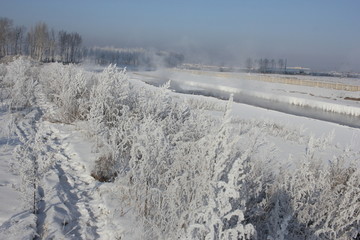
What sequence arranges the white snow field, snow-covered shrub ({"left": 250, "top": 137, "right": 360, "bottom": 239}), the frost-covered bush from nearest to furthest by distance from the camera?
the frost-covered bush → the white snow field → snow-covered shrub ({"left": 250, "top": 137, "right": 360, "bottom": 239})

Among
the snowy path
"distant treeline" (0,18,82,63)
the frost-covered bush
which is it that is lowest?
the snowy path

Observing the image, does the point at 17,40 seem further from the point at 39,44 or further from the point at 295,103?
the point at 295,103

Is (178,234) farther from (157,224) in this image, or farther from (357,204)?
(357,204)

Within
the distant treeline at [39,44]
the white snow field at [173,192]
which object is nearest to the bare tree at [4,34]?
the distant treeline at [39,44]

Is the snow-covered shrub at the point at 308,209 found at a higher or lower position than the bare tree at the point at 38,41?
lower

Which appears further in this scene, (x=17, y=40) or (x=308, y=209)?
(x=17, y=40)

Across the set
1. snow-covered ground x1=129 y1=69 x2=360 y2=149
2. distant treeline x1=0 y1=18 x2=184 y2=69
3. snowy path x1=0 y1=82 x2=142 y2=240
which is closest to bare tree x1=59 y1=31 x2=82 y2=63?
distant treeline x1=0 y1=18 x2=184 y2=69

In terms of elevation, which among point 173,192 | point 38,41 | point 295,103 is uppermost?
point 38,41

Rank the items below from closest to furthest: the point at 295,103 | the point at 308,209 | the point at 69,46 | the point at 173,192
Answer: the point at 173,192, the point at 308,209, the point at 295,103, the point at 69,46

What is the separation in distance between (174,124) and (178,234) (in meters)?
3.39

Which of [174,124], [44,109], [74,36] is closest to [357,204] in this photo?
[174,124]

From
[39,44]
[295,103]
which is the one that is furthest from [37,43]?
[295,103]

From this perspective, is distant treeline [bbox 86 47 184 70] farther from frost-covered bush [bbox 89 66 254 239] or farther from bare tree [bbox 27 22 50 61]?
frost-covered bush [bbox 89 66 254 239]

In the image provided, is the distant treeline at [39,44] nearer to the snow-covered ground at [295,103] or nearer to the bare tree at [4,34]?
the bare tree at [4,34]
